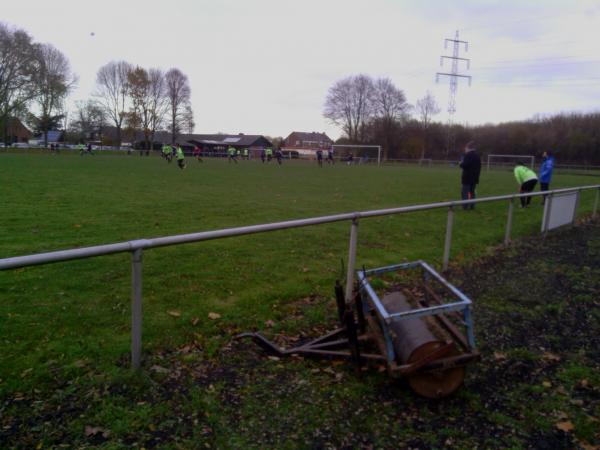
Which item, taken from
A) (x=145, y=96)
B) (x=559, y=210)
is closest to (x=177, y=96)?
(x=145, y=96)

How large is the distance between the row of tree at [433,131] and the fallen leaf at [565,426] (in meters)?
53.4

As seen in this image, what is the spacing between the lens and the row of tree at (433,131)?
175ft

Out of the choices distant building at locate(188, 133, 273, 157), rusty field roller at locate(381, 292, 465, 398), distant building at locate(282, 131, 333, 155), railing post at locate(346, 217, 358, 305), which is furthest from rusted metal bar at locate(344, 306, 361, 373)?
distant building at locate(282, 131, 333, 155)

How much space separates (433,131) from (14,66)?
2256 inches

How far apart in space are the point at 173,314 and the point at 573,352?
3.66 metres

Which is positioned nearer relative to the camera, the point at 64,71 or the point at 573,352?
the point at 573,352

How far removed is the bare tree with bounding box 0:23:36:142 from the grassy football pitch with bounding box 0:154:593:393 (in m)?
50.1

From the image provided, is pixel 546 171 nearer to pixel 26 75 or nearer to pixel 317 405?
pixel 317 405

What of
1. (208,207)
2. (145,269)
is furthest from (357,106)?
(145,269)

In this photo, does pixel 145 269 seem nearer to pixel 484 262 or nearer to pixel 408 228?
pixel 484 262

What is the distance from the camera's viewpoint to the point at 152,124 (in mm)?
77500

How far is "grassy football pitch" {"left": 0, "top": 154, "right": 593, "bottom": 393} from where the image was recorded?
3881 millimetres

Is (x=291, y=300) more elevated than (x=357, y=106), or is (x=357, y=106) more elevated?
(x=357, y=106)

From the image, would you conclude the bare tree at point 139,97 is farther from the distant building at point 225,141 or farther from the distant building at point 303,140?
the distant building at point 303,140
